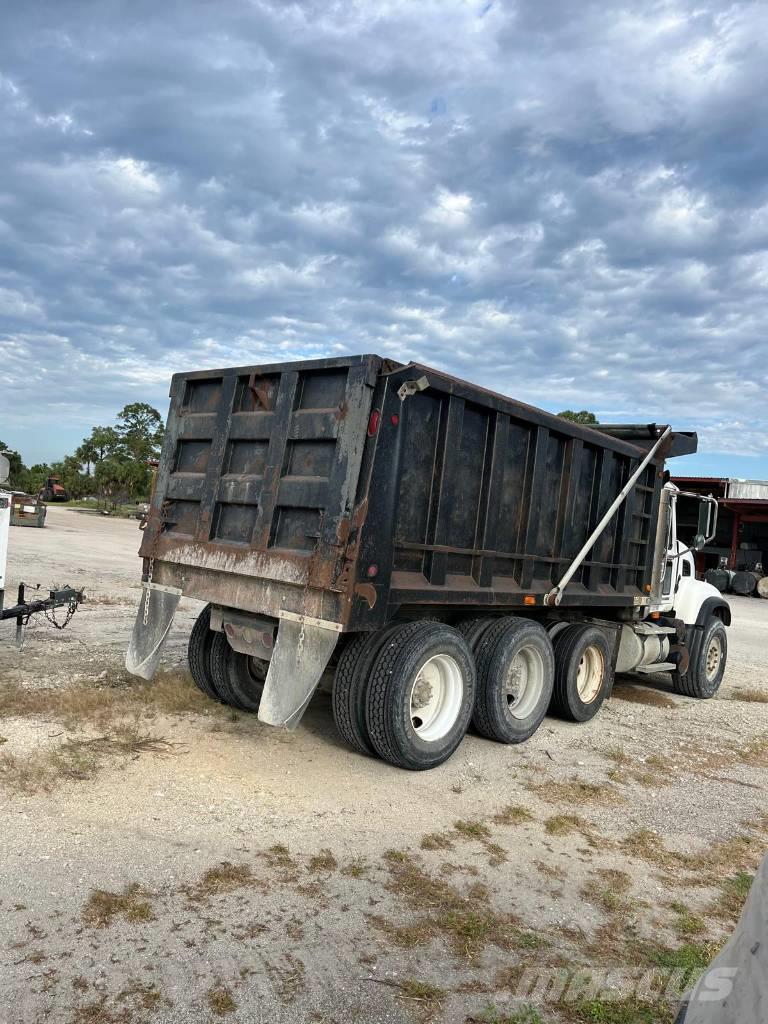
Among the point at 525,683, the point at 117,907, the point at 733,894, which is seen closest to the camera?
the point at 117,907

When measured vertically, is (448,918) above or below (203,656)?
below

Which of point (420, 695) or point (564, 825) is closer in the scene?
point (564, 825)

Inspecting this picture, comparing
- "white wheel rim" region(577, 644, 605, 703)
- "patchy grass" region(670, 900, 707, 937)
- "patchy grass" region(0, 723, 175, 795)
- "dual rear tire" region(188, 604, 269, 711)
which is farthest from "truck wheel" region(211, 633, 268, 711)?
"patchy grass" region(670, 900, 707, 937)

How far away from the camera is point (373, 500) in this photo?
5184 mm

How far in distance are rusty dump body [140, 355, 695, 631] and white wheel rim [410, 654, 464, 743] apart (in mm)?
480

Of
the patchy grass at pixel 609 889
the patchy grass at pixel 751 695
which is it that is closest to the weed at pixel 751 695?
the patchy grass at pixel 751 695

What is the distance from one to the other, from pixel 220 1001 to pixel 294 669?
2.56 metres

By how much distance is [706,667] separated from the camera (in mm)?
9664

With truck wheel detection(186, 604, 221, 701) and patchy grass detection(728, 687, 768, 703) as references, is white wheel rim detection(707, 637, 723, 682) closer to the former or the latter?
patchy grass detection(728, 687, 768, 703)

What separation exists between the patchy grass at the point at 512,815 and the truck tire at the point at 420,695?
75 cm

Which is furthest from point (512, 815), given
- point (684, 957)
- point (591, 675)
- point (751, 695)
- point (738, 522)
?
point (738, 522)

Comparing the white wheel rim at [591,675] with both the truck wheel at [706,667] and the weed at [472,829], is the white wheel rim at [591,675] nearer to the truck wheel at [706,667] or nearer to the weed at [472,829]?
the truck wheel at [706,667]

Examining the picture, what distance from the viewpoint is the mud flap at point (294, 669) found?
5230 mm

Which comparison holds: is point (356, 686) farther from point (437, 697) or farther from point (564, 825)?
point (564, 825)
